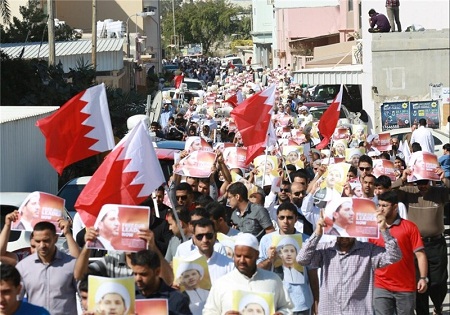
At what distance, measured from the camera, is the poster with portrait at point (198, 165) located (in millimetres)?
13758

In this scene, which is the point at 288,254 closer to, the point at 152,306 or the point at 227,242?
the point at 227,242

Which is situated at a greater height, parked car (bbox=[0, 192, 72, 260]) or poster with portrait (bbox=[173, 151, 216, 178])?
poster with portrait (bbox=[173, 151, 216, 178])

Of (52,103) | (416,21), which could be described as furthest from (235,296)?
(416,21)

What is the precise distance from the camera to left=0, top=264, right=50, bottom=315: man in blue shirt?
6973 millimetres

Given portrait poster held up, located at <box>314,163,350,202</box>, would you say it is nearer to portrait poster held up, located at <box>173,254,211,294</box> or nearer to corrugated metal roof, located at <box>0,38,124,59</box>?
portrait poster held up, located at <box>173,254,211,294</box>

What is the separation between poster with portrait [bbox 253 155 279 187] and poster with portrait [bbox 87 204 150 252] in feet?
26.0

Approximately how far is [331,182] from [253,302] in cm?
646

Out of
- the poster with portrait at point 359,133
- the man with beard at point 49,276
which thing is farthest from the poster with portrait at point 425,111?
the man with beard at point 49,276

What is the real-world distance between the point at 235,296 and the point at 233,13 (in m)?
154

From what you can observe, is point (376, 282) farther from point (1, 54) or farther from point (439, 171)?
point (1, 54)

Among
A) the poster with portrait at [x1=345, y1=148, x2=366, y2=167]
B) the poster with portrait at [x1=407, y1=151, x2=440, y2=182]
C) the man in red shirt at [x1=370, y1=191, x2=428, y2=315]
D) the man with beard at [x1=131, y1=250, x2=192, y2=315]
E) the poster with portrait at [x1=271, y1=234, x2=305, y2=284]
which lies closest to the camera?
the man with beard at [x1=131, y1=250, x2=192, y2=315]

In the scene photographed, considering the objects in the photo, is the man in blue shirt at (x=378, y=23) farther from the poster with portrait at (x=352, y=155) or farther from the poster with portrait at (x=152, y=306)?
the poster with portrait at (x=152, y=306)

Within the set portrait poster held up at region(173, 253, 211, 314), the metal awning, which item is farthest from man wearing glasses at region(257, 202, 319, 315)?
the metal awning

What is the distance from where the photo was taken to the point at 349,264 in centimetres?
913
